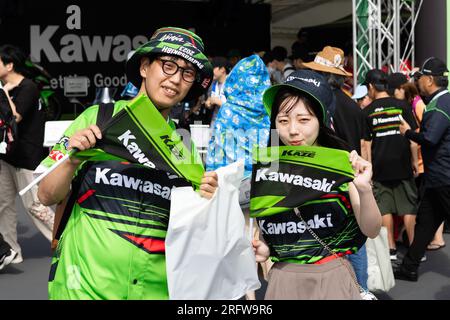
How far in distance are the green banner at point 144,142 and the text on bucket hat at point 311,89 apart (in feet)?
1.70

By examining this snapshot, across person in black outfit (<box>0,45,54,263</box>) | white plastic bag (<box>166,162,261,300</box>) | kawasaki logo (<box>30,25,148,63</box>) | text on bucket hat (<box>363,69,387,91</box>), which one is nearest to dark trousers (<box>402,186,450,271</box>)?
text on bucket hat (<box>363,69,387,91</box>)

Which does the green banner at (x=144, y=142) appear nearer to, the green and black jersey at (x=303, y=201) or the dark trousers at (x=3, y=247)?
the green and black jersey at (x=303, y=201)

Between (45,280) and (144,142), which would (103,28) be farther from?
(144,142)

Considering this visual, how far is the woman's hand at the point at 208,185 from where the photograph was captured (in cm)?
234

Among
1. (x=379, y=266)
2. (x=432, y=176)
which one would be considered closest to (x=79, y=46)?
(x=432, y=176)

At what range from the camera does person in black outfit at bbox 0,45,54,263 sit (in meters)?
6.39

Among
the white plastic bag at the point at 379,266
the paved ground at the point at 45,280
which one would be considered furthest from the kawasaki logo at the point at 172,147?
the paved ground at the point at 45,280

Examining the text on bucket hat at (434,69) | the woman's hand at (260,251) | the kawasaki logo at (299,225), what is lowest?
the woman's hand at (260,251)

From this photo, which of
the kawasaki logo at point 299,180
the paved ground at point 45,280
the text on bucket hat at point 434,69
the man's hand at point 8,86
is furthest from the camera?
the man's hand at point 8,86

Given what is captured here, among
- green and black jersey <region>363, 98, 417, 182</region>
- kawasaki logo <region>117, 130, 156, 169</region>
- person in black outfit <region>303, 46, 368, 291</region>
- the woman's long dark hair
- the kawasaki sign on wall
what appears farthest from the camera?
the kawasaki sign on wall

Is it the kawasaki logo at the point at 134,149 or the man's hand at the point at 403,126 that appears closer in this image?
the kawasaki logo at the point at 134,149

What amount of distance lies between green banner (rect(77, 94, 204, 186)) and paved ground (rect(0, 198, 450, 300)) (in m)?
3.19

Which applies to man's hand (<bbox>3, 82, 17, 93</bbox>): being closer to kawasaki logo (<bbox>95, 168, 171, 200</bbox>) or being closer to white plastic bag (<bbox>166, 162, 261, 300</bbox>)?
kawasaki logo (<bbox>95, 168, 171, 200</bbox>)
